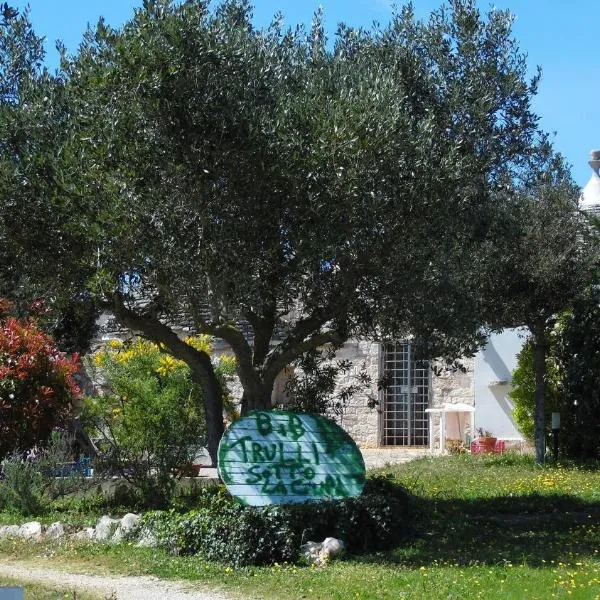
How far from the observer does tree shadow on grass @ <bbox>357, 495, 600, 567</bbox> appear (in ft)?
32.1

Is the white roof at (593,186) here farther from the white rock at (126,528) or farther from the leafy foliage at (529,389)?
the white rock at (126,528)

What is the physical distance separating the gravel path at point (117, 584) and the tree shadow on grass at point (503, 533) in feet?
6.50

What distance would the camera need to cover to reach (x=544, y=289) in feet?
58.2

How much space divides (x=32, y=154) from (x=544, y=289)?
10.6 metres

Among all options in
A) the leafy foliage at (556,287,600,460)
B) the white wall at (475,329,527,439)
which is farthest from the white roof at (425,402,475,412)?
the leafy foliage at (556,287,600,460)

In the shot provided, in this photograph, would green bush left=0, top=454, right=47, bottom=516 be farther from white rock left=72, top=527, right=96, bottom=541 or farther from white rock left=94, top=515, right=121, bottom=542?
white rock left=94, top=515, right=121, bottom=542

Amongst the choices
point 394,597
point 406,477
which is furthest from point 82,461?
point 394,597

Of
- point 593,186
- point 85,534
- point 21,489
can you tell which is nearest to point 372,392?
point 593,186

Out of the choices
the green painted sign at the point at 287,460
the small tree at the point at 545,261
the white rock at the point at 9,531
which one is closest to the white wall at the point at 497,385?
the small tree at the point at 545,261

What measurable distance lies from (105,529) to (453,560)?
12.4 ft

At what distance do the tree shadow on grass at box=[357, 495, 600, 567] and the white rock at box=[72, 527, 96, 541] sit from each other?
3.09m

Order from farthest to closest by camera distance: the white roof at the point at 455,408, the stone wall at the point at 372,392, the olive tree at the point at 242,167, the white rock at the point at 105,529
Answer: the stone wall at the point at 372,392, the white roof at the point at 455,408, the white rock at the point at 105,529, the olive tree at the point at 242,167

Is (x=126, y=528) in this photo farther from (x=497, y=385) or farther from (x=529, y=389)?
Result: (x=497, y=385)

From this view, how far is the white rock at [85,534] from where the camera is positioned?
10.8 meters
